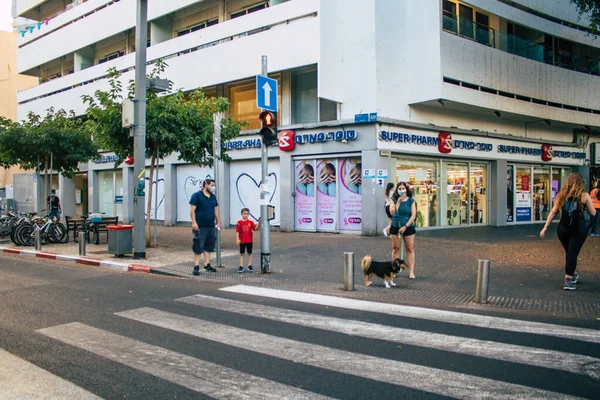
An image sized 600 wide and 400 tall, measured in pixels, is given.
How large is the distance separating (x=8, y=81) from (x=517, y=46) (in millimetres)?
42365

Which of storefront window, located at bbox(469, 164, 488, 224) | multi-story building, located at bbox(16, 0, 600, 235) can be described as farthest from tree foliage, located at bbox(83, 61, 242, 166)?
storefront window, located at bbox(469, 164, 488, 224)

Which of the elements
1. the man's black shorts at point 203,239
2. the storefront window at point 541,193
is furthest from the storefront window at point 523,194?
the man's black shorts at point 203,239

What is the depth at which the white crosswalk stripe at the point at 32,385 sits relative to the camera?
13.0 ft

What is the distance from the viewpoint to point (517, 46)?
20.8 meters

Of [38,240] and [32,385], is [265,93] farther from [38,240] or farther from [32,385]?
[38,240]

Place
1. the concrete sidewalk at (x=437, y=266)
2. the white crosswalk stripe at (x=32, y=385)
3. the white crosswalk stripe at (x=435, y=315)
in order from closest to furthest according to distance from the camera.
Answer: the white crosswalk stripe at (x=32, y=385) → the white crosswalk stripe at (x=435, y=315) → the concrete sidewalk at (x=437, y=266)

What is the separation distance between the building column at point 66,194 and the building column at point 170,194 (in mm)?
11129

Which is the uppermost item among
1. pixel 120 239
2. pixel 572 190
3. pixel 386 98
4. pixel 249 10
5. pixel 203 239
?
pixel 249 10

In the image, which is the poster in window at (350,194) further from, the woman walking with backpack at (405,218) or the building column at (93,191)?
the building column at (93,191)

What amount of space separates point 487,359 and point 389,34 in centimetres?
1438

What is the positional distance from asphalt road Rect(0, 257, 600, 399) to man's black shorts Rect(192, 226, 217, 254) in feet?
7.47

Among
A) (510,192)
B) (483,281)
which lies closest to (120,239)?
(483,281)

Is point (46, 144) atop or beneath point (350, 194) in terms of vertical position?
atop

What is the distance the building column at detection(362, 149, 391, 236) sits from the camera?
1650cm
